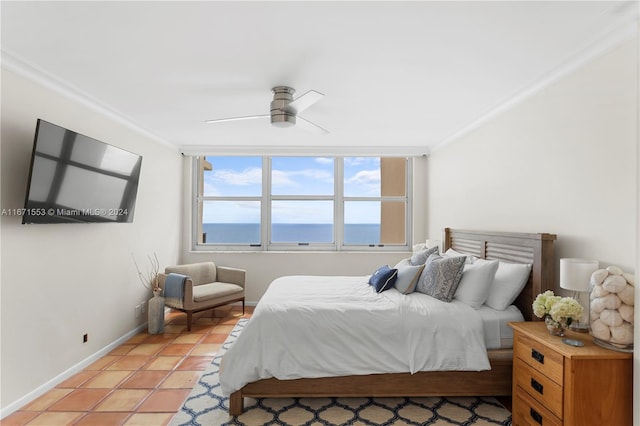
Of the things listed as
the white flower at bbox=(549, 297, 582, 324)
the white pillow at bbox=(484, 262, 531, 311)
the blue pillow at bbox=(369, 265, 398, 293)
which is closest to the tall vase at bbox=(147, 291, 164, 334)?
the blue pillow at bbox=(369, 265, 398, 293)

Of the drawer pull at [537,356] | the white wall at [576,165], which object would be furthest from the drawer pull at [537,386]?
the white wall at [576,165]

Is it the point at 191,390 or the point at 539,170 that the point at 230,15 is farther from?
the point at 191,390

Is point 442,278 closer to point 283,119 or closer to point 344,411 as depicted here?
point 344,411

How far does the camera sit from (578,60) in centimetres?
236

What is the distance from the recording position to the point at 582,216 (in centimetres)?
237

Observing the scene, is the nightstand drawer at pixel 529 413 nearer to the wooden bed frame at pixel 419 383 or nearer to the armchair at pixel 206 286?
the wooden bed frame at pixel 419 383

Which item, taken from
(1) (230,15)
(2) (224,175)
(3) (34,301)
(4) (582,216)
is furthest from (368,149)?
(3) (34,301)

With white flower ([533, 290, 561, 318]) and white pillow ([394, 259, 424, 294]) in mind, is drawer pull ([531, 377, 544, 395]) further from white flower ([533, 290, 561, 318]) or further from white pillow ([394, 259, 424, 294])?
white pillow ([394, 259, 424, 294])

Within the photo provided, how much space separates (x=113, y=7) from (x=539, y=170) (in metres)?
3.12

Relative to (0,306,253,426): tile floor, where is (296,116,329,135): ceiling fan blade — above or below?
above

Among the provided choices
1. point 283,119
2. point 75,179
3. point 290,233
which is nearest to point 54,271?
point 75,179

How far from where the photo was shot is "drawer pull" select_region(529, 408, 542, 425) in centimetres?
204

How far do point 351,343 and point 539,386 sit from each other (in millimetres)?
1175

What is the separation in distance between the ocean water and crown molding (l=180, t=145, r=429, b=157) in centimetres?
117
